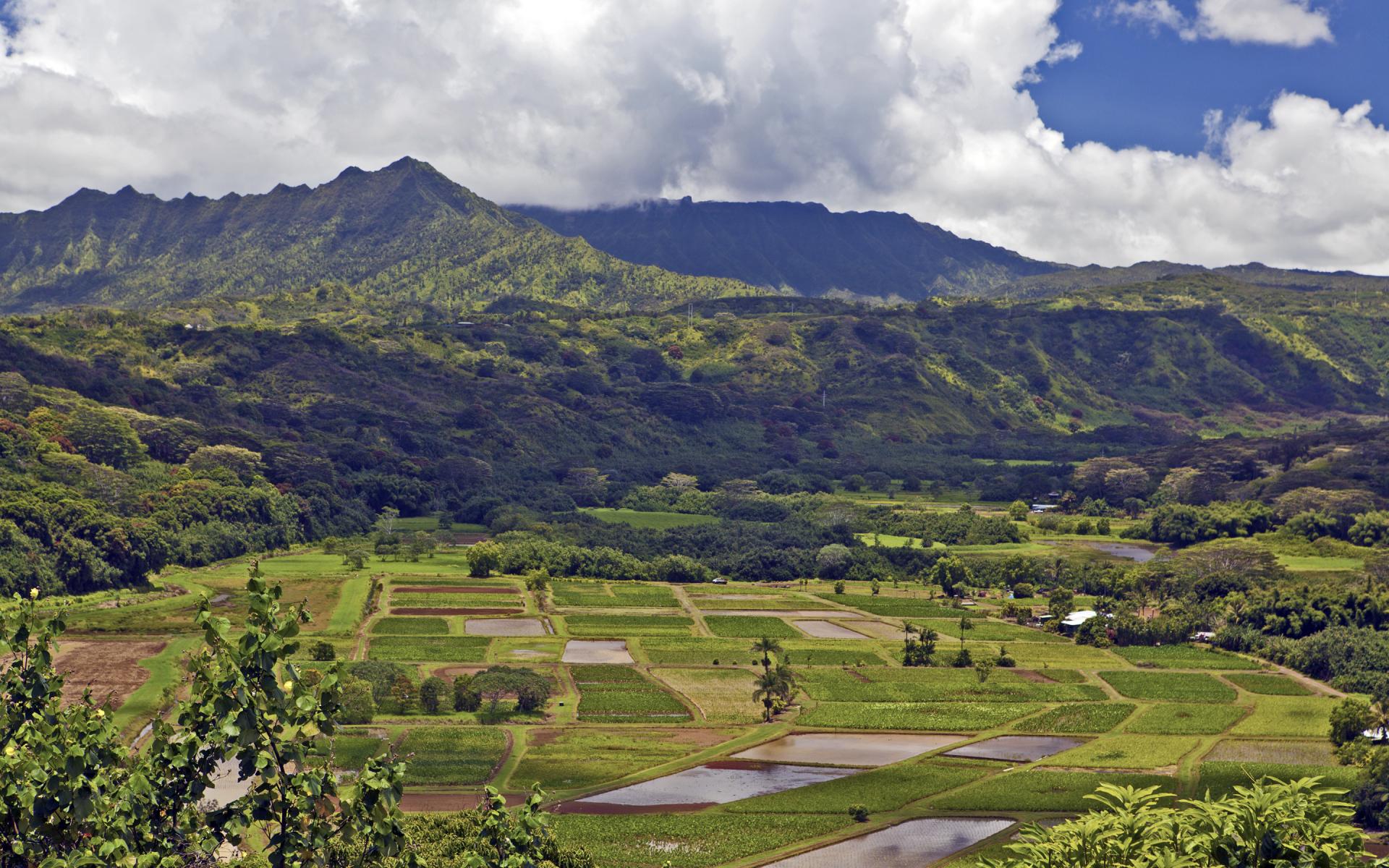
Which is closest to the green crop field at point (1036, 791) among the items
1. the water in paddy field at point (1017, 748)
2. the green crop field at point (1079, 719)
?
the water in paddy field at point (1017, 748)

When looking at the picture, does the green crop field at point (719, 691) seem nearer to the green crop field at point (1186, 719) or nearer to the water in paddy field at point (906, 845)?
the water in paddy field at point (906, 845)

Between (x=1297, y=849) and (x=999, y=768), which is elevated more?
(x=1297, y=849)

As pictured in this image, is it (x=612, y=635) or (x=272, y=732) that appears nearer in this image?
(x=272, y=732)

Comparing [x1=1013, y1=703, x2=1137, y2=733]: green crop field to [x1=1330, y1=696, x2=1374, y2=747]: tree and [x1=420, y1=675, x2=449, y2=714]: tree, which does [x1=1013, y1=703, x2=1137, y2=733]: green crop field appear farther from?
[x1=420, y1=675, x2=449, y2=714]: tree

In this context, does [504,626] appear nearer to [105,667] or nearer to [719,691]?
[719,691]

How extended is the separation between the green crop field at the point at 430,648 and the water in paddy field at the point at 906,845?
46924mm

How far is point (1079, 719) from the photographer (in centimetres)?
9569

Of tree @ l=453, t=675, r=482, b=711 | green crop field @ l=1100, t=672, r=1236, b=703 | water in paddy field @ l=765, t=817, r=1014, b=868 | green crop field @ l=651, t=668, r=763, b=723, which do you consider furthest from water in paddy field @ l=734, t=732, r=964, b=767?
green crop field @ l=1100, t=672, r=1236, b=703

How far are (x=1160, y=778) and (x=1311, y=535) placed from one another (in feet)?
316

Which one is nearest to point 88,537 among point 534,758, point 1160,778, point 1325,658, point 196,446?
point 196,446

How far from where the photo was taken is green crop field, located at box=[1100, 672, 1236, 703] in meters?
104

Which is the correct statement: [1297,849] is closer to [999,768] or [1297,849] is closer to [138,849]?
[138,849]

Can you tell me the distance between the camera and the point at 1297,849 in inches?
890

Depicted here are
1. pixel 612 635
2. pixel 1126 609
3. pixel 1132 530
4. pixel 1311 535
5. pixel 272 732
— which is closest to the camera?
pixel 272 732
